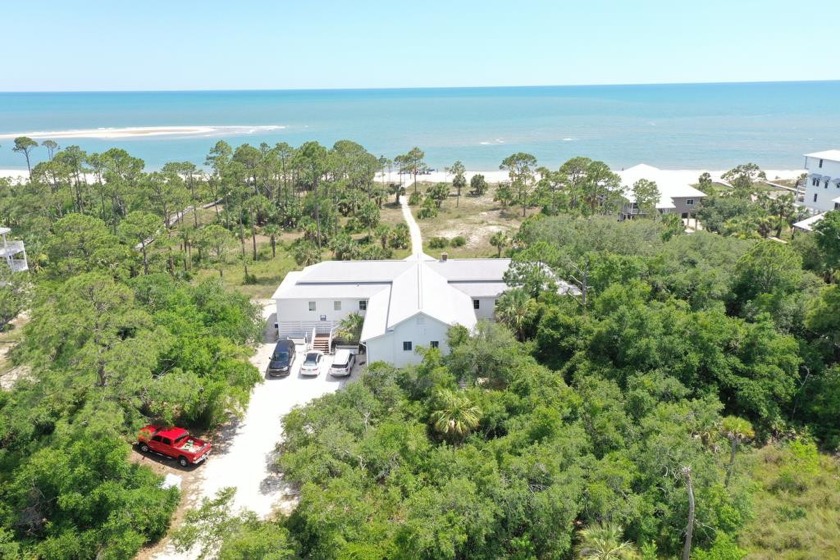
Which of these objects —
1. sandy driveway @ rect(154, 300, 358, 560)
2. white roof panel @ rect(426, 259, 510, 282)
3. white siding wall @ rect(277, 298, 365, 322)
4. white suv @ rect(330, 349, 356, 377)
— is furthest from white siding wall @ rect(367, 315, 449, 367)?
white roof panel @ rect(426, 259, 510, 282)

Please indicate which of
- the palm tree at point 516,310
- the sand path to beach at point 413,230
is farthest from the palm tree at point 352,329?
the sand path to beach at point 413,230

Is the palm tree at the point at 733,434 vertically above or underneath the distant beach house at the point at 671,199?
underneath

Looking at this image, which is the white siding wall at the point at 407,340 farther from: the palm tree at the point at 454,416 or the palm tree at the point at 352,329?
the palm tree at the point at 454,416

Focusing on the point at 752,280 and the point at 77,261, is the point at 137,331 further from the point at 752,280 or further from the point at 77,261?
the point at 752,280

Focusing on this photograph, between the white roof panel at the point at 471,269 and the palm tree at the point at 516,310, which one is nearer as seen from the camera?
the palm tree at the point at 516,310

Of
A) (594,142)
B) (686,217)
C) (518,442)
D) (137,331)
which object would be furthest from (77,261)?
(594,142)

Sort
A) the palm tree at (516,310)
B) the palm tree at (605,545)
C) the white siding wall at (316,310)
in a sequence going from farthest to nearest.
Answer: the white siding wall at (316,310) → the palm tree at (516,310) → the palm tree at (605,545)
